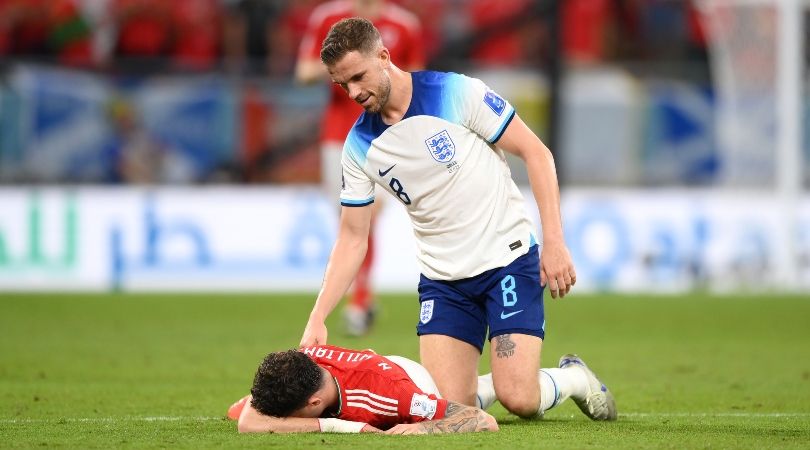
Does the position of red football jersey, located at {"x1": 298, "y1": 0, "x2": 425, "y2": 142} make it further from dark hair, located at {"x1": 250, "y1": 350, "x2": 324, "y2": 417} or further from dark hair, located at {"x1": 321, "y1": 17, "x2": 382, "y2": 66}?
dark hair, located at {"x1": 250, "y1": 350, "x2": 324, "y2": 417}

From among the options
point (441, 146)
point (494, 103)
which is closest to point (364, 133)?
point (441, 146)

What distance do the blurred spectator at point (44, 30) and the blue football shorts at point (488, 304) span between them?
10966mm

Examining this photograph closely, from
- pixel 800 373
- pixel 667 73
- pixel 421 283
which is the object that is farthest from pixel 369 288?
pixel 667 73

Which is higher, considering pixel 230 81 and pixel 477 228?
pixel 230 81

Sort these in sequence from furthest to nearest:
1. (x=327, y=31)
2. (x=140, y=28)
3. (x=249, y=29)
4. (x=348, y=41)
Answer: (x=249, y=29), (x=140, y=28), (x=327, y=31), (x=348, y=41)

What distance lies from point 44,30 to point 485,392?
11.6 m

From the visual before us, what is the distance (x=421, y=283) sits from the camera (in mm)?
6559

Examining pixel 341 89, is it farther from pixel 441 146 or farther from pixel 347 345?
pixel 441 146

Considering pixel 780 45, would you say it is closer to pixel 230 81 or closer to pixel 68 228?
pixel 230 81

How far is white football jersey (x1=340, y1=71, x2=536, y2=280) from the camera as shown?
6.14 meters

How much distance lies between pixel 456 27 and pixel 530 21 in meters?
0.98

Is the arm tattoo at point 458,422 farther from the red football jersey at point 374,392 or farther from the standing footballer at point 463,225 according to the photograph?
the standing footballer at point 463,225

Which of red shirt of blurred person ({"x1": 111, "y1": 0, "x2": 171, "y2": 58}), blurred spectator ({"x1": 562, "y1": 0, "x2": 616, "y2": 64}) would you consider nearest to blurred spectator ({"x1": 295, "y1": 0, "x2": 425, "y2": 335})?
red shirt of blurred person ({"x1": 111, "y1": 0, "x2": 171, "y2": 58})

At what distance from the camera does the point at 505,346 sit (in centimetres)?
624
